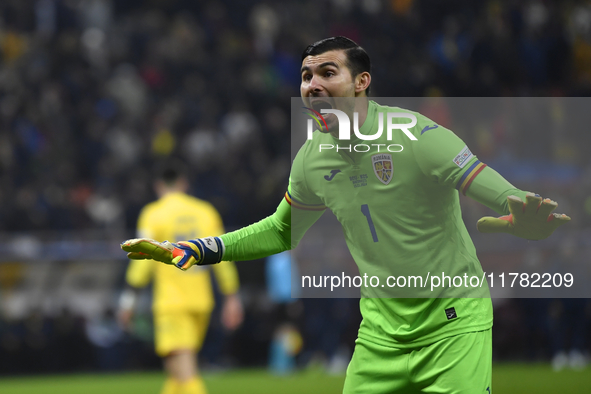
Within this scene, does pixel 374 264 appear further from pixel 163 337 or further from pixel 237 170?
pixel 237 170

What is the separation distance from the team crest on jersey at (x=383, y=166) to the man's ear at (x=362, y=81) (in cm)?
34

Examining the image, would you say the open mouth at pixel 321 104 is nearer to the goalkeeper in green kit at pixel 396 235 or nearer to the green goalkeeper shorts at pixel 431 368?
the goalkeeper in green kit at pixel 396 235

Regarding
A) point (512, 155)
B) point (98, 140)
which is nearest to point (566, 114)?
point (512, 155)

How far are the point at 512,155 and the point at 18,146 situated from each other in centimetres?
1149

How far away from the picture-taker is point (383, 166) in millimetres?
3664

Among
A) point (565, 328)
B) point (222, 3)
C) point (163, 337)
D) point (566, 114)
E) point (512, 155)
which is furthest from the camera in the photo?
point (222, 3)

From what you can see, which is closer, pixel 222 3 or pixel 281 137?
pixel 281 137

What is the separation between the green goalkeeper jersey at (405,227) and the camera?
11.8 feet

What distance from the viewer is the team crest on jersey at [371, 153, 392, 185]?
365 centimetres

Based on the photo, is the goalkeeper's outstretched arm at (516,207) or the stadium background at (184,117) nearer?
the goalkeeper's outstretched arm at (516,207)

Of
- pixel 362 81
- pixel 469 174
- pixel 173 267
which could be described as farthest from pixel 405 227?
pixel 173 267

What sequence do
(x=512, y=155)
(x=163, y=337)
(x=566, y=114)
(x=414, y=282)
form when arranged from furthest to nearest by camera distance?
(x=163, y=337) < (x=512, y=155) < (x=566, y=114) < (x=414, y=282)

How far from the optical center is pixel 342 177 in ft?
12.5

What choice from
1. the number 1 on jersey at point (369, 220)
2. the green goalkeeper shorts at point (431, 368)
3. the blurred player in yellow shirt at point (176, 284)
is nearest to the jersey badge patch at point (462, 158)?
the number 1 on jersey at point (369, 220)
